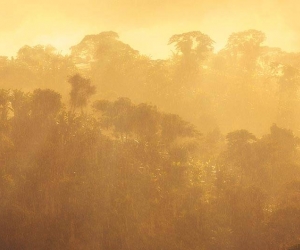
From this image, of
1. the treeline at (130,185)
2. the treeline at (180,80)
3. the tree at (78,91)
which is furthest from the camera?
the treeline at (180,80)

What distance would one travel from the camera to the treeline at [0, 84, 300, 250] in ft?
60.7

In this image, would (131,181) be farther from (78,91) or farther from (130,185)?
(78,91)

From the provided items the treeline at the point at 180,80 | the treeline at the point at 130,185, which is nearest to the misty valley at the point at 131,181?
the treeline at the point at 130,185

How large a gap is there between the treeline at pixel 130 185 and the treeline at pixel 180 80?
11.5m

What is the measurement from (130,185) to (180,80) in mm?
23793

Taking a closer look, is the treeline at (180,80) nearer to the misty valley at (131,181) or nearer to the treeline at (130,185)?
the misty valley at (131,181)

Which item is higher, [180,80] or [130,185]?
[180,80]

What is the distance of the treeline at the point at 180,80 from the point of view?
39500 millimetres

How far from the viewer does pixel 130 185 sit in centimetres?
2138

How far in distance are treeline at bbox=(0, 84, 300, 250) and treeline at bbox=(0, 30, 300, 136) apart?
37.6ft

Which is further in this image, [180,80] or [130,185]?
[180,80]

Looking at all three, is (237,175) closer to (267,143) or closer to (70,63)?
(267,143)

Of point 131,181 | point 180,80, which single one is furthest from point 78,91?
point 180,80

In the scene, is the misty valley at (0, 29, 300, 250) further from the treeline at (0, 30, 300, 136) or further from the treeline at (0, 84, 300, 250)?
the treeline at (0, 30, 300, 136)
